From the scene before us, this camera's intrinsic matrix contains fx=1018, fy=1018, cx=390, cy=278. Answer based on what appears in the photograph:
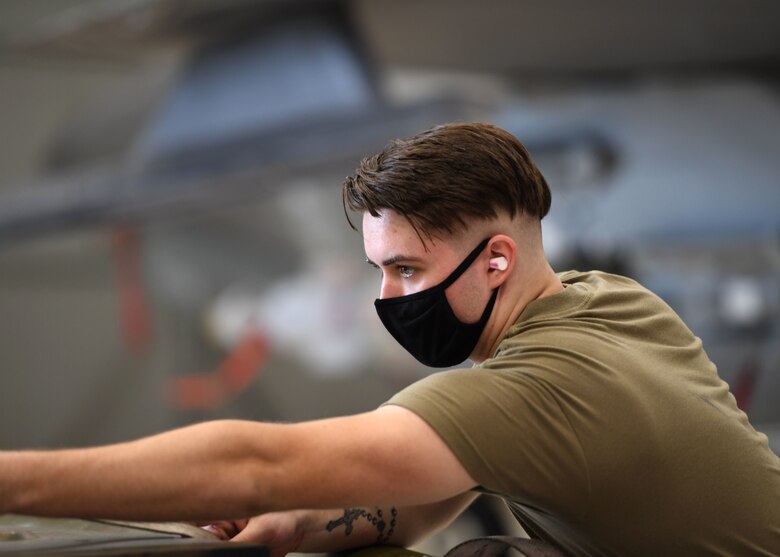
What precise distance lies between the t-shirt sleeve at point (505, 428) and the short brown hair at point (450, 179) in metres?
0.17

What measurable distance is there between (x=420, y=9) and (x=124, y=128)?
2541 millimetres

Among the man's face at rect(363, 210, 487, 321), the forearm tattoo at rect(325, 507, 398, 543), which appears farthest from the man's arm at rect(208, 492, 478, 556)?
the man's face at rect(363, 210, 487, 321)

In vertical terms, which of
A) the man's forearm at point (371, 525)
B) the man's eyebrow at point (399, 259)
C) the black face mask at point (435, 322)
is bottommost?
the man's forearm at point (371, 525)

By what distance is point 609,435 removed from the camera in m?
0.93

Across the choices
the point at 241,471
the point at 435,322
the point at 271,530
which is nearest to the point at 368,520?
the point at 271,530

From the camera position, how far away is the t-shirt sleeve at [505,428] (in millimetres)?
876

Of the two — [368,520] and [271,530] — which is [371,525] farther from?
[271,530]

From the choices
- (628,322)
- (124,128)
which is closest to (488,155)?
(628,322)

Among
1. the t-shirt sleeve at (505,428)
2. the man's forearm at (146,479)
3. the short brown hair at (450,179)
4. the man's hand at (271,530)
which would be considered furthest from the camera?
the man's hand at (271,530)

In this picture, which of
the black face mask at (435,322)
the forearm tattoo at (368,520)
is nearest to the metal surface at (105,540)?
the forearm tattoo at (368,520)

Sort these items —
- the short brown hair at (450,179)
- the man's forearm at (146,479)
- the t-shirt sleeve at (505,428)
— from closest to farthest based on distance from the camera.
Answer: the man's forearm at (146,479)
the t-shirt sleeve at (505,428)
the short brown hair at (450,179)

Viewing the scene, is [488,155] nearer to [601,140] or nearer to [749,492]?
[749,492]

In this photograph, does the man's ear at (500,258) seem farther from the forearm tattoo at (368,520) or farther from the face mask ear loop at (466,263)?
the forearm tattoo at (368,520)

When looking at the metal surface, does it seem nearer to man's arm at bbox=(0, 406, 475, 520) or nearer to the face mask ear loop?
man's arm at bbox=(0, 406, 475, 520)
